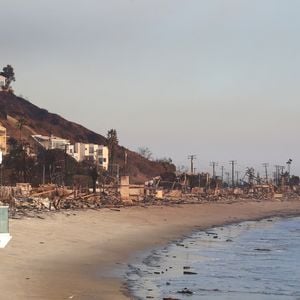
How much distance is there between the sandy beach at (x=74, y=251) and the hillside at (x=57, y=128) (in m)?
102

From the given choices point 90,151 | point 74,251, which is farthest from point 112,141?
point 74,251

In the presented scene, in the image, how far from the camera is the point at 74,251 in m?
25.9

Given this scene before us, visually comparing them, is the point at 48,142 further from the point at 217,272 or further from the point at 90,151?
the point at 217,272

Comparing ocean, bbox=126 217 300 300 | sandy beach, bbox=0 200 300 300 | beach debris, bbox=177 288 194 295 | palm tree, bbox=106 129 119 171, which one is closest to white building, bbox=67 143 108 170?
palm tree, bbox=106 129 119 171

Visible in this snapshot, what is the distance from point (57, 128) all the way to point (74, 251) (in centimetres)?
14621

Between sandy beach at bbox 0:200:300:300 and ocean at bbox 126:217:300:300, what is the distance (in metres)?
0.94

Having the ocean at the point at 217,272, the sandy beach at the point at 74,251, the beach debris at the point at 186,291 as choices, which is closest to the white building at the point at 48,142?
the sandy beach at the point at 74,251

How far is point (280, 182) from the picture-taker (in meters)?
178

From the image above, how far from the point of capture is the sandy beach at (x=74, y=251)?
16562 millimetres

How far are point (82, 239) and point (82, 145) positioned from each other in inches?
4636

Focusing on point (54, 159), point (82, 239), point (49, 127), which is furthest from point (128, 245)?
point (49, 127)

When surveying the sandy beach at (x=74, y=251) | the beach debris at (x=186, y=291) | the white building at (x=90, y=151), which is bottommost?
the beach debris at (x=186, y=291)

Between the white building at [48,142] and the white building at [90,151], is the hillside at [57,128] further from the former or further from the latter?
the white building at [90,151]

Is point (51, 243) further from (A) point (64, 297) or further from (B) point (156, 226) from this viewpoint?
(B) point (156, 226)
